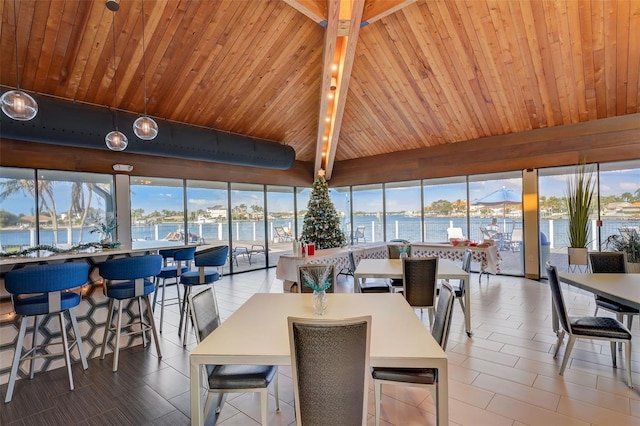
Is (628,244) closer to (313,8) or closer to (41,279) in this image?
(313,8)

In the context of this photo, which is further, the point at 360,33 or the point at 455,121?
the point at 455,121

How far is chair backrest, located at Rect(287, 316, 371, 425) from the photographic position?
1420 mm

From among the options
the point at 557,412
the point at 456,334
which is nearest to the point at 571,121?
the point at 456,334

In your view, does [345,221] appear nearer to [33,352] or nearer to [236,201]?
[236,201]

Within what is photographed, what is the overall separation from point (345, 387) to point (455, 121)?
6.74 m

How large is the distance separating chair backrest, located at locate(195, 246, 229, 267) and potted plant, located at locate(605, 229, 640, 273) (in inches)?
241

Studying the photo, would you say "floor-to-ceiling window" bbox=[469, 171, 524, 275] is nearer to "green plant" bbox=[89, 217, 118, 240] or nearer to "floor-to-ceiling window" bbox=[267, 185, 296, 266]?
"floor-to-ceiling window" bbox=[267, 185, 296, 266]

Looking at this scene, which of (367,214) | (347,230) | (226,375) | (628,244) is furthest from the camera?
(347,230)

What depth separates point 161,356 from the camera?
340 centimetres

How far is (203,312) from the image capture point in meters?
2.24

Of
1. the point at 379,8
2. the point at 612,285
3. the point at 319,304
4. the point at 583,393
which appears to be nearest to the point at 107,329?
the point at 319,304

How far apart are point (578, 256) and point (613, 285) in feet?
11.6

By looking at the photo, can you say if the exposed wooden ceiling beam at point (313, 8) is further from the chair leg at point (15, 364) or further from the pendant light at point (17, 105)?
the chair leg at point (15, 364)

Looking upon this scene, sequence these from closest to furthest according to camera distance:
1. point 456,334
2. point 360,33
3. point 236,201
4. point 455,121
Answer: point 456,334 < point 360,33 < point 455,121 < point 236,201
